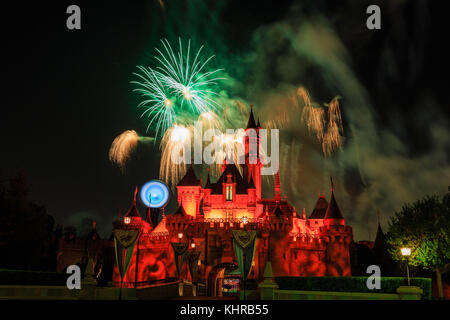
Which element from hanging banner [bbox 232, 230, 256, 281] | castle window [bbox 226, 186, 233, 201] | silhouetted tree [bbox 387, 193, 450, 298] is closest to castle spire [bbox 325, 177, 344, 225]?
silhouetted tree [bbox 387, 193, 450, 298]

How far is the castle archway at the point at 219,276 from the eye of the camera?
48.7 meters

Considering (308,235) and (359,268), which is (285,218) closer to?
(308,235)

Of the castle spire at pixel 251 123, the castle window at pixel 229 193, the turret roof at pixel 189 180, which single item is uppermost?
the castle spire at pixel 251 123

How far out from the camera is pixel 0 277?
27.7m

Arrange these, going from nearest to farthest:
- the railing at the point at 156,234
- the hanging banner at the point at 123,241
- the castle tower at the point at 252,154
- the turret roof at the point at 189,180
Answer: the hanging banner at the point at 123,241
the railing at the point at 156,234
the turret roof at the point at 189,180
the castle tower at the point at 252,154

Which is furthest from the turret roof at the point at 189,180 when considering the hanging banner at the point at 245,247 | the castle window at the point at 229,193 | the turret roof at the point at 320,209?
the hanging banner at the point at 245,247

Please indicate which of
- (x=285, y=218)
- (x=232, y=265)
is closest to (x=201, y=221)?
(x=232, y=265)

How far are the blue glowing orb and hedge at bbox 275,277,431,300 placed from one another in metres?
32.4

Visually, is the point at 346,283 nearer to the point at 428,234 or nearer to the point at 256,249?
the point at 428,234

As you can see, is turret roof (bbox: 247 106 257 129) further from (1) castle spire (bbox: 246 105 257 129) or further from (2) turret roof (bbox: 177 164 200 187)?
(2) turret roof (bbox: 177 164 200 187)

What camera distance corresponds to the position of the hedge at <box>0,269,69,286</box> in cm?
2800

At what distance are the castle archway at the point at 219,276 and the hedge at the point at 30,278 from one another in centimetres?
2122

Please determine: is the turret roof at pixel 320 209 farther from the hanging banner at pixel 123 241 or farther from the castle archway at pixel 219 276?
the hanging banner at pixel 123 241

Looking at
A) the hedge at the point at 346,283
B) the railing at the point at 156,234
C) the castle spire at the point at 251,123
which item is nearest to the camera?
the hedge at the point at 346,283
